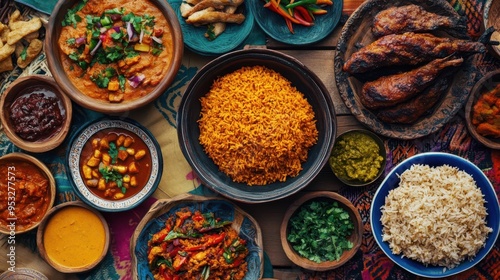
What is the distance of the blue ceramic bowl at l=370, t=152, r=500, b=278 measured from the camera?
161 inches

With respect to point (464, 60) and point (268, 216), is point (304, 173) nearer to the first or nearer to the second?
point (268, 216)

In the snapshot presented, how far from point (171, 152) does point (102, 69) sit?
87 centimetres

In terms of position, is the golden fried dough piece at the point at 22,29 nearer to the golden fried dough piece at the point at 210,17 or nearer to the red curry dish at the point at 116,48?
the red curry dish at the point at 116,48

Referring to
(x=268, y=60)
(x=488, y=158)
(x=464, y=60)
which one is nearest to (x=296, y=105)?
(x=268, y=60)

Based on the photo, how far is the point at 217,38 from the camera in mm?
4262

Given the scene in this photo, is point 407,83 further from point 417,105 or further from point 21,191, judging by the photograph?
point 21,191

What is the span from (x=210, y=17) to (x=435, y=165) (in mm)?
2105

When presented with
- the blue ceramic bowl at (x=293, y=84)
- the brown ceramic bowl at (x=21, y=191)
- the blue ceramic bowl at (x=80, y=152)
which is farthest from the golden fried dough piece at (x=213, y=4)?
the brown ceramic bowl at (x=21, y=191)

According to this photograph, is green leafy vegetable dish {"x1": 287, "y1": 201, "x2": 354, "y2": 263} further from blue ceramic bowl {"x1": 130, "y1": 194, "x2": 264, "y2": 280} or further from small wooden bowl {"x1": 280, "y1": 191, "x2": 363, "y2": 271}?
blue ceramic bowl {"x1": 130, "y1": 194, "x2": 264, "y2": 280}

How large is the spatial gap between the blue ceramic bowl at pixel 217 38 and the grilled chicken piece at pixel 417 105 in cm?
127

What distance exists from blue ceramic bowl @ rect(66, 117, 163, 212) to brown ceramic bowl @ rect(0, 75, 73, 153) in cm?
13

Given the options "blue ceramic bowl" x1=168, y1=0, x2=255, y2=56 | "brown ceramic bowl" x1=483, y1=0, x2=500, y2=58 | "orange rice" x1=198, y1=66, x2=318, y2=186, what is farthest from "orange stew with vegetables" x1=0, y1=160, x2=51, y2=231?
"brown ceramic bowl" x1=483, y1=0, x2=500, y2=58

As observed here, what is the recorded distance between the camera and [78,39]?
156 inches

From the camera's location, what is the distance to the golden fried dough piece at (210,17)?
164 inches
